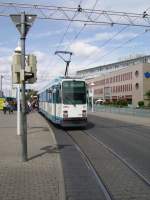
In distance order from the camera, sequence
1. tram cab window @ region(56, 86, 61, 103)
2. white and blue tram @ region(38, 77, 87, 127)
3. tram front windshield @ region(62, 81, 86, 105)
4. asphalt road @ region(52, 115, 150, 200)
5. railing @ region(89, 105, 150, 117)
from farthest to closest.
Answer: railing @ region(89, 105, 150, 117) → tram cab window @ region(56, 86, 61, 103) → tram front windshield @ region(62, 81, 86, 105) → white and blue tram @ region(38, 77, 87, 127) → asphalt road @ region(52, 115, 150, 200)

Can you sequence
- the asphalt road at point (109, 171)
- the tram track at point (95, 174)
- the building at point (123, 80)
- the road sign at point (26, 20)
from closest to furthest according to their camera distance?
the tram track at point (95, 174) → the asphalt road at point (109, 171) → the road sign at point (26, 20) → the building at point (123, 80)

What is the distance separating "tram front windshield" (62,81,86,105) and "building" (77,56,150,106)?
75.8 metres

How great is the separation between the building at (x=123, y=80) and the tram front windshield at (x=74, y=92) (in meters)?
75.8

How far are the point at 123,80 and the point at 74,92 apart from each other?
109 m

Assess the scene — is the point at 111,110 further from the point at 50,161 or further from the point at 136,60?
the point at 136,60

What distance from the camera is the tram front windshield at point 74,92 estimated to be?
28.3m

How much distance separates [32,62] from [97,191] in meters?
5.11

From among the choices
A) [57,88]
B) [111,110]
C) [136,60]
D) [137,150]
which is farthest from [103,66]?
[137,150]

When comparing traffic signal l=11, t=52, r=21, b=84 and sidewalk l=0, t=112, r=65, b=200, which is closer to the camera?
sidewalk l=0, t=112, r=65, b=200

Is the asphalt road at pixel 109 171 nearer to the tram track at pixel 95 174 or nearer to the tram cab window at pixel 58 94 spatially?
the tram track at pixel 95 174

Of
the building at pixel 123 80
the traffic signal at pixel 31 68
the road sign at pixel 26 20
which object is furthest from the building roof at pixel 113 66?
the traffic signal at pixel 31 68

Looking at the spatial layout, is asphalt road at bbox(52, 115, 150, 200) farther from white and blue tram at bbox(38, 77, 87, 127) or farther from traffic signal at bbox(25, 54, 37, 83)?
white and blue tram at bbox(38, 77, 87, 127)

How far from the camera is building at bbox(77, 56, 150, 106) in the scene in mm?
122438

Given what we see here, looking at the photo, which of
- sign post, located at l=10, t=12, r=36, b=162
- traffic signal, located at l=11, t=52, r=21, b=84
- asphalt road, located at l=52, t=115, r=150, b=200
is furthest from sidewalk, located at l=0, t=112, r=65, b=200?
traffic signal, located at l=11, t=52, r=21, b=84
